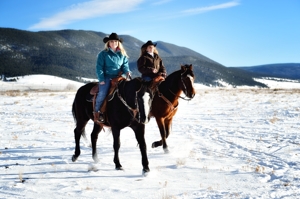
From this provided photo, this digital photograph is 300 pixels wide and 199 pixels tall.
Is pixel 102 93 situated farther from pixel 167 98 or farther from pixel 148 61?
pixel 148 61

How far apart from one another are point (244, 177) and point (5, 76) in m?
124

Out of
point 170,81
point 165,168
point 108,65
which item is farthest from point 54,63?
point 165,168

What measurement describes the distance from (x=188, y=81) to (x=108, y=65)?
7.02 ft

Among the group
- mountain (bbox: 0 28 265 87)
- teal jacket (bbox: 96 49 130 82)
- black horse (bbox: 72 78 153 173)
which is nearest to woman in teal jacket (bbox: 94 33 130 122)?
teal jacket (bbox: 96 49 130 82)

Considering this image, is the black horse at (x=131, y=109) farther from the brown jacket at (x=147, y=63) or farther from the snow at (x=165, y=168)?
the brown jacket at (x=147, y=63)

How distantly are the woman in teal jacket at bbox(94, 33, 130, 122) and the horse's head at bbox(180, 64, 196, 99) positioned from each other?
166 cm

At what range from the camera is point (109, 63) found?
6023mm

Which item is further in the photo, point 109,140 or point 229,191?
point 109,140

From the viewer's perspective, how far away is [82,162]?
6.45 meters

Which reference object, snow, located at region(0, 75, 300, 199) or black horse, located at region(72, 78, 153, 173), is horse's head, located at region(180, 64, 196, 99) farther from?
black horse, located at region(72, 78, 153, 173)

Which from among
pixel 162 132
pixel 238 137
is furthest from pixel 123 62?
pixel 238 137

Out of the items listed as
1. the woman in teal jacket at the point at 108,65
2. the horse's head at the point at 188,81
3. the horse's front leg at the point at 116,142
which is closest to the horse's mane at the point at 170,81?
the horse's head at the point at 188,81

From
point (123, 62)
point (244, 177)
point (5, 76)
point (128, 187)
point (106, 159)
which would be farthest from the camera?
point (5, 76)

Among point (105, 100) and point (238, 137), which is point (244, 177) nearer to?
point (105, 100)
